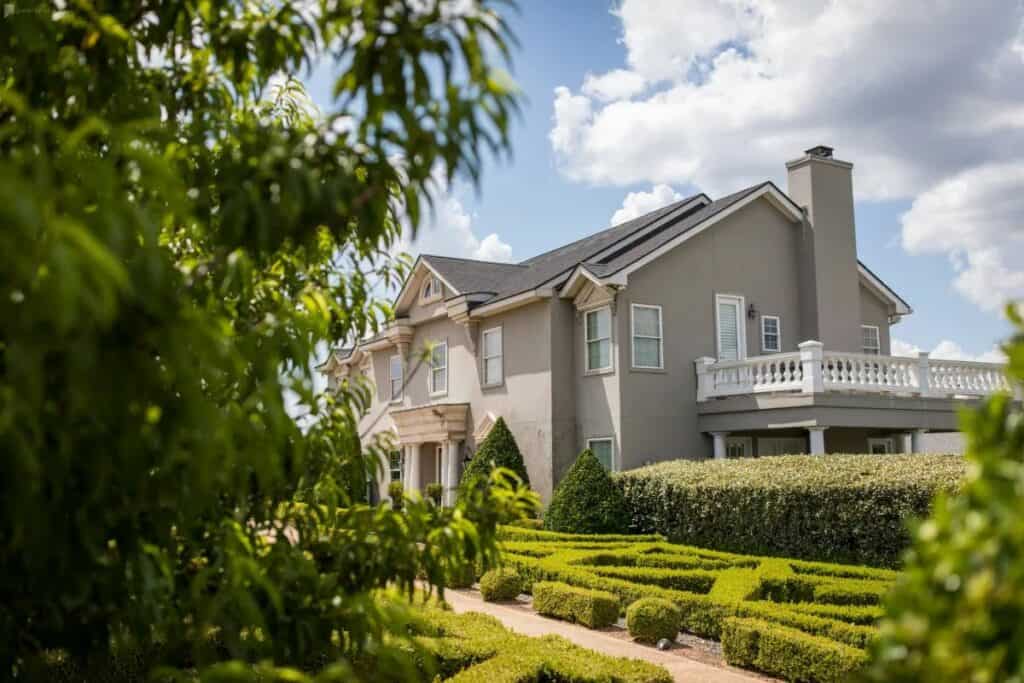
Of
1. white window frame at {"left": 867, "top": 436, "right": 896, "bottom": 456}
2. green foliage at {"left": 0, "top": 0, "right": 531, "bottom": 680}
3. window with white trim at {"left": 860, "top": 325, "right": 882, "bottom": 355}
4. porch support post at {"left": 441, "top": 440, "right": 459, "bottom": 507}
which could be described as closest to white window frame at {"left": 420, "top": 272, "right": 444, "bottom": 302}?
porch support post at {"left": 441, "top": 440, "right": 459, "bottom": 507}

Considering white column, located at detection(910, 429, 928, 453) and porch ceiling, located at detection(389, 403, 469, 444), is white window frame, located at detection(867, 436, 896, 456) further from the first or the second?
porch ceiling, located at detection(389, 403, 469, 444)

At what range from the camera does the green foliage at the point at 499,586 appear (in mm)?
13305

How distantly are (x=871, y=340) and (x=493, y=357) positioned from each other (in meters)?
11.0

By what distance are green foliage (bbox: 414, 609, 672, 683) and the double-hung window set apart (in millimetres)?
12036

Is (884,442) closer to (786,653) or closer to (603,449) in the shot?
(603,449)

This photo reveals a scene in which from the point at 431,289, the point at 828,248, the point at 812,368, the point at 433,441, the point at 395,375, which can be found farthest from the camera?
the point at 395,375

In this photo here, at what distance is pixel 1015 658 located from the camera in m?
1.72

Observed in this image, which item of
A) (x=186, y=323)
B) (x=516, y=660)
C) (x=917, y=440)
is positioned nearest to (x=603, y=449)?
(x=917, y=440)

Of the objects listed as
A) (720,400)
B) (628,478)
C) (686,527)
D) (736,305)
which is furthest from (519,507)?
(736,305)

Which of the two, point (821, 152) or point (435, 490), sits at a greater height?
point (821, 152)

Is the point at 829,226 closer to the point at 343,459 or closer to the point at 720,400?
the point at 720,400

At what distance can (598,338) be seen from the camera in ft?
70.4

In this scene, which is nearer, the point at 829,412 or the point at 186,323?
the point at 186,323

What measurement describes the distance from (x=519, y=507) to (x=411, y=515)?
1.60 ft
